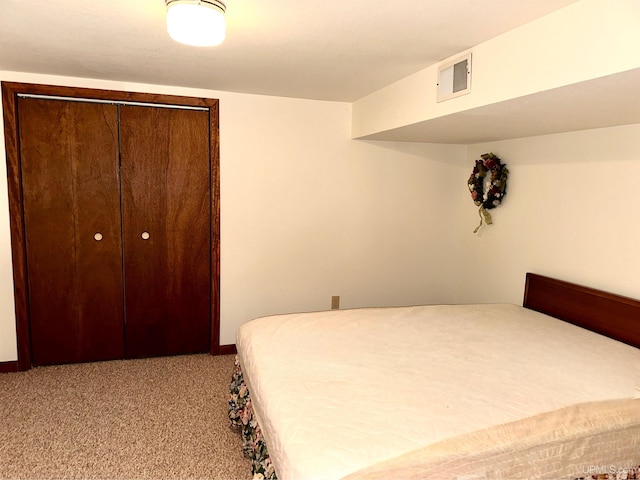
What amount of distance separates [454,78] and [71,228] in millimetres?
2764

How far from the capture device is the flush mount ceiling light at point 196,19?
163 cm

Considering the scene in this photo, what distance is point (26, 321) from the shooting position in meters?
3.23

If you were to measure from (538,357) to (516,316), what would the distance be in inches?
27.9

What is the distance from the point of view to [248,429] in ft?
7.42

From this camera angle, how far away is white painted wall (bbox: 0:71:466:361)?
354cm

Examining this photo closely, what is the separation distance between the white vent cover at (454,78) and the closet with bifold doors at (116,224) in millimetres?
1755

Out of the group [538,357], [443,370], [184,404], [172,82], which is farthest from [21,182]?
[538,357]

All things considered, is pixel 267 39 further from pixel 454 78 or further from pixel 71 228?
pixel 71 228

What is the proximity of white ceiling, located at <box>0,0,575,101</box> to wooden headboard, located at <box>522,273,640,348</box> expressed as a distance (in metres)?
1.67

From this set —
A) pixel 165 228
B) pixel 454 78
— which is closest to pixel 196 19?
pixel 454 78

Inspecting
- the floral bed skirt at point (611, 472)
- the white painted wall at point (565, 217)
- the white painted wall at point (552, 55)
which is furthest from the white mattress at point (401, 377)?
the white painted wall at point (552, 55)

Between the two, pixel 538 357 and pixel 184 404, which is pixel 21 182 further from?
pixel 538 357

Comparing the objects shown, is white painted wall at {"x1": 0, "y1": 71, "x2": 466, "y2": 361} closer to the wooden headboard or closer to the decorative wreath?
the decorative wreath

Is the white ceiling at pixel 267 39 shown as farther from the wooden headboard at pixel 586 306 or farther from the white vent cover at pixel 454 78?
the wooden headboard at pixel 586 306
